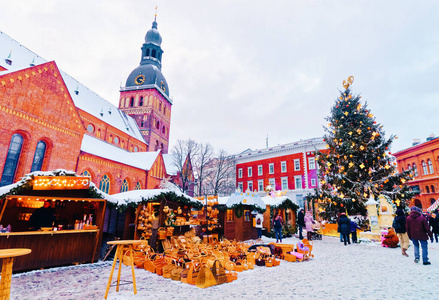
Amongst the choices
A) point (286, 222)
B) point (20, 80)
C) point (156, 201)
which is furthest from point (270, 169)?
point (20, 80)

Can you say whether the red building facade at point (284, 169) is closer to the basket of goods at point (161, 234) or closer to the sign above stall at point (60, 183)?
the basket of goods at point (161, 234)

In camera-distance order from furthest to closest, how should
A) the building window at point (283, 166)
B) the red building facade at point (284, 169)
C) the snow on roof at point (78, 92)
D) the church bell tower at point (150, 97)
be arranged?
the church bell tower at point (150, 97), the building window at point (283, 166), the red building facade at point (284, 169), the snow on roof at point (78, 92)

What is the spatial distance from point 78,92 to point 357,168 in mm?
32716

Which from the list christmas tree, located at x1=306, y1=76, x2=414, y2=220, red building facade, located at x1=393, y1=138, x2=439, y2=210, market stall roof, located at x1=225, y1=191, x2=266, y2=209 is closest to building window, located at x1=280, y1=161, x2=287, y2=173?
red building facade, located at x1=393, y1=138, x2=439, y2=210

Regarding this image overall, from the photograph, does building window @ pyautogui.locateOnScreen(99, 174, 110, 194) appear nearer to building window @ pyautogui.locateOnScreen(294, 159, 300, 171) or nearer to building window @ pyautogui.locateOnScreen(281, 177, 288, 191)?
building window @ pyautogui.locateOnScreen(281, 177, 288, 191)

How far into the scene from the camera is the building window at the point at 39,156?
15781mm

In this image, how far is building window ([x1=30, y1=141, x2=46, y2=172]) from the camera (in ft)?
51.8

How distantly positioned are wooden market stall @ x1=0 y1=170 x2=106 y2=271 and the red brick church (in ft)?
26.4

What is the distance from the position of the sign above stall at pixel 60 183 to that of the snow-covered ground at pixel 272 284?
8.33 ft

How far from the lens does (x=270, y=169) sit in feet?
128

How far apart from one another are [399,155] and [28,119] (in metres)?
49.0

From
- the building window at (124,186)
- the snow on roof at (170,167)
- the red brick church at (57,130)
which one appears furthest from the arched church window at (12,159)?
the snow on roof at (170,167)

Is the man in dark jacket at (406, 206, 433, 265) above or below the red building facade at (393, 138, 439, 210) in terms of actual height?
below

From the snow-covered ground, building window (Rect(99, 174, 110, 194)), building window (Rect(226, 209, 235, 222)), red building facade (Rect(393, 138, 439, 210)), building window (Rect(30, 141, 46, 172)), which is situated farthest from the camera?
red building facade (Rect(393, 138, 439, 210))
